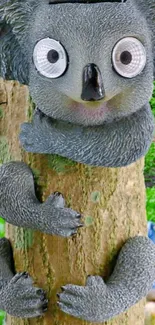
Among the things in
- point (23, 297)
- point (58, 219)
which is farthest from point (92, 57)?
point (23, 297)

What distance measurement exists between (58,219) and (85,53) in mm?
242

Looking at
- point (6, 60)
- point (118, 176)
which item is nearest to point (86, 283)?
point (118, 176)

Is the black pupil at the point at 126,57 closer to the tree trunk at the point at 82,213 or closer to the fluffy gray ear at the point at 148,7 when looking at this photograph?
the fluffy gray ear at the point at 148,7

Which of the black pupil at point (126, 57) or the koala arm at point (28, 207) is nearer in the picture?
the black pupil at point (126, 57)

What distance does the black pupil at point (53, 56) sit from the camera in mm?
626

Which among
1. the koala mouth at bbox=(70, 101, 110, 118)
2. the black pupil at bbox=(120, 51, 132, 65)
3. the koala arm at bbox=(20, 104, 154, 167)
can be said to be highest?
the black pupil at bbox=(120, 51, 132, 65)

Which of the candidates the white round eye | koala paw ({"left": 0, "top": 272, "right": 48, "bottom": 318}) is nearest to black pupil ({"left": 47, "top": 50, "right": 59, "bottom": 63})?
the white round eye

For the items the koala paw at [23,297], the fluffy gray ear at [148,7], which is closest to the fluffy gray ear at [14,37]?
the fluffy gray ear at [148,7]

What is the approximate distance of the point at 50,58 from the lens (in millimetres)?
630

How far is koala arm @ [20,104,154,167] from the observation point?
717 millimetres

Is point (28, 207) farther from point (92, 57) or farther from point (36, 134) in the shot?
point (92, 57)

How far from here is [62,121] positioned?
2.40 feet

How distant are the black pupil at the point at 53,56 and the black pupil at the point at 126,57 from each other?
0.07 meters

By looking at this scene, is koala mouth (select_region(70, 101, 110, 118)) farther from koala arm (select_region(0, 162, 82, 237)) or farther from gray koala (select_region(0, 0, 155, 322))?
koala arm (select_region(0, 162, 82, 237))
